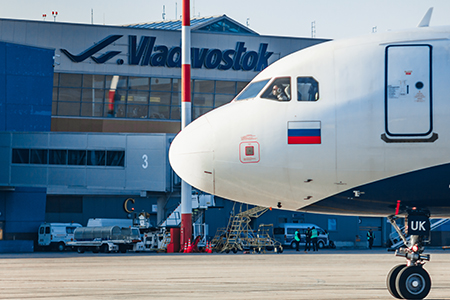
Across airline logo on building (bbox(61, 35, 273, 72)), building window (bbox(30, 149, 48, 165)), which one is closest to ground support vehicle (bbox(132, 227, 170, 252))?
building window (bbox(30, 149, 48, 165))

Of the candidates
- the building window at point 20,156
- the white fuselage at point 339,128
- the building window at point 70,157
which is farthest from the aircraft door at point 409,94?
the building window at point 20,156

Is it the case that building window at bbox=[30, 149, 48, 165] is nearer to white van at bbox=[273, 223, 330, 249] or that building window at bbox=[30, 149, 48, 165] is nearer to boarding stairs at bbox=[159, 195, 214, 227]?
boarding stairs at bbox=[159, 195, 214, 227]

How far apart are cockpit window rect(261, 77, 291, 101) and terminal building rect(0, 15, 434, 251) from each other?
103 feet

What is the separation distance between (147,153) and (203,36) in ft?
46.8

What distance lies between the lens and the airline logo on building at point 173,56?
2044 inches

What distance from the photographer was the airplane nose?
11562 millimetres

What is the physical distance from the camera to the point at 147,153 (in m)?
44.6

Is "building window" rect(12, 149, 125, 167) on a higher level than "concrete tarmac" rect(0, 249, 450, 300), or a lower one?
higher

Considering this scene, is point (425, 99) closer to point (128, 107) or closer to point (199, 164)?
point (199, 164)

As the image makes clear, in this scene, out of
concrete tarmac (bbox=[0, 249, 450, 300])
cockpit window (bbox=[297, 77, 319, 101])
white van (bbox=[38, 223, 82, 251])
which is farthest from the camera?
white van (bbox=[38, 223, 82, 251])

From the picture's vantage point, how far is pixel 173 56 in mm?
53188

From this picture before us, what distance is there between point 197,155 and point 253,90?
5.57 ft

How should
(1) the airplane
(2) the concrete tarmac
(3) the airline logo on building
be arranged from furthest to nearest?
1. (3) the airline logo on building
2. (2) the concrete tarmac
3. (1) the airplane

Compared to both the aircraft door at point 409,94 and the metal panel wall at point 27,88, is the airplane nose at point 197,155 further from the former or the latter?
the metal panel wall at point 27,88
